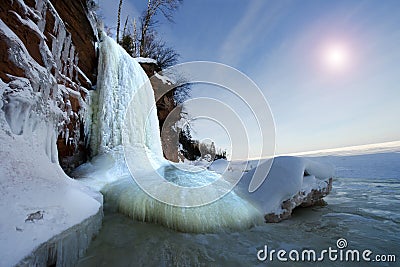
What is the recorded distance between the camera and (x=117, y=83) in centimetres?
444

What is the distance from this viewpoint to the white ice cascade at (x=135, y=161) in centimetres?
225

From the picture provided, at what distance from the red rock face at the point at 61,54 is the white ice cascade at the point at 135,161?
31 centimetres

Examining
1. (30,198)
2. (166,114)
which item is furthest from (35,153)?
(166,114)

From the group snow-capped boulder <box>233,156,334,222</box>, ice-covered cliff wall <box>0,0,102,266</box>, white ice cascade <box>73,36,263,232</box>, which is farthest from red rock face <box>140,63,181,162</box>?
snow-capped boulder <box>233,156,334,222</box>

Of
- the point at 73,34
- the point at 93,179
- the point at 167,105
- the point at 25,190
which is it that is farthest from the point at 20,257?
the point at 167,105

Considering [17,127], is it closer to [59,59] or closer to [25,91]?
[25,91]

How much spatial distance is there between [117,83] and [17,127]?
3122 millimetres

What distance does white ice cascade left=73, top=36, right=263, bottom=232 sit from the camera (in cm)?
225

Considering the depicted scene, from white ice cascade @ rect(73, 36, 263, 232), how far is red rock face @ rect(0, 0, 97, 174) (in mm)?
312

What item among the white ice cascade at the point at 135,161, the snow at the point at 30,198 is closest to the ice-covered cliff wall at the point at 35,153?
the snow at the point at 30,198

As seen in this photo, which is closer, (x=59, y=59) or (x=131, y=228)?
(x=131, y=228)

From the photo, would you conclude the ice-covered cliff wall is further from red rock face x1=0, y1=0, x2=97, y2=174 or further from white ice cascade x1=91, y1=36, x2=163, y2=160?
white ice cascade x1=91, y1=36, x2=163, y2=160

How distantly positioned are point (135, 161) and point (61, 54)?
229 centimetres

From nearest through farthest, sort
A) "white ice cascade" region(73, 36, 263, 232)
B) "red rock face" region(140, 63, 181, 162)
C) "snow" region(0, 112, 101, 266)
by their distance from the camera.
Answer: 1. "snow" region(0, 112, 101, 266)
2. "white ice cascade" region(73, 36, 263, 232)
3. "red rock face" region(140, 63, 181, 162)
